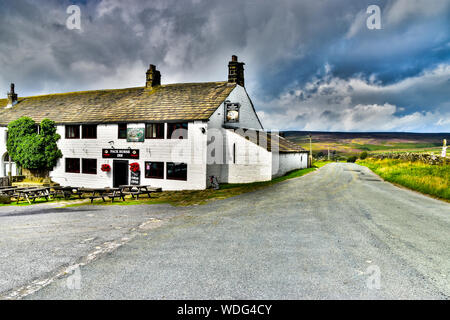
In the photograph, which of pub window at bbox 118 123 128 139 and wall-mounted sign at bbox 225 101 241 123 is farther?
pub window at bbox 118 123 128 139

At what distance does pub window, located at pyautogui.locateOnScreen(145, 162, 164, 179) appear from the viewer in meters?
21.4

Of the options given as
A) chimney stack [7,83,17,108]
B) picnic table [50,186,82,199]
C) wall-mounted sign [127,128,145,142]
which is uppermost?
chimney stack [7,83,17,108]

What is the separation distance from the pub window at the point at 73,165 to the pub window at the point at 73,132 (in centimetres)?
217

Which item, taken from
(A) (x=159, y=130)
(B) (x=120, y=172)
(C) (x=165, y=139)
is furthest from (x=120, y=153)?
(C) (x=165, y=139)

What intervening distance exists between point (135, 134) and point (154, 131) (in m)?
1.79

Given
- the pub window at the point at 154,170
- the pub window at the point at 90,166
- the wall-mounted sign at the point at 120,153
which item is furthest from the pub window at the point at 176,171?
the pub window at the point at 90,166

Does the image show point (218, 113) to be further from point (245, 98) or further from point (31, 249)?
point (31, 249)

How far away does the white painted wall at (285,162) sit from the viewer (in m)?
23.2

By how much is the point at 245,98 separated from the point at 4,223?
21.2 metres

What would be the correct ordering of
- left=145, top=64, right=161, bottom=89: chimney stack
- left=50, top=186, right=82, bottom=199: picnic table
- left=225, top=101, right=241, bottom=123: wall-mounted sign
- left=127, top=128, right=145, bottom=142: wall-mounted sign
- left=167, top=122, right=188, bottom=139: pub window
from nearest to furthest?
left=50, top=186, right=82, bottom=199: picnic table
left=167, top=122, right=188, bottom=139: pub window
left=127, top=128, right=145, bottom=142: wall-mounted sign
left=225, top=101, right=241, bottom=123: wall-mounted sign
left=145, top=64, right=161, bottom=89: chimney stack

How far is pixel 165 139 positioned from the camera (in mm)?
21234

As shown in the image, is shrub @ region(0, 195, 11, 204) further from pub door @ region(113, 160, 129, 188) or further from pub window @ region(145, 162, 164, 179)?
pub window @ region(145, 162, 164, 179)

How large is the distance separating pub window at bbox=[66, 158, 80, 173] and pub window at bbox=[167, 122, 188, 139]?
33.2 feet

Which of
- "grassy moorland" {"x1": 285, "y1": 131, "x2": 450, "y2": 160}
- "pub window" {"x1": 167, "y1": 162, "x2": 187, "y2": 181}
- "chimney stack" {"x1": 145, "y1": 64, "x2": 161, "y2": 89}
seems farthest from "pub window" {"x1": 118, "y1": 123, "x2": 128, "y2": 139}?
"grassy moorland" {"x1": 285, "y1": 131, "x2": 450, "y2": 160}
